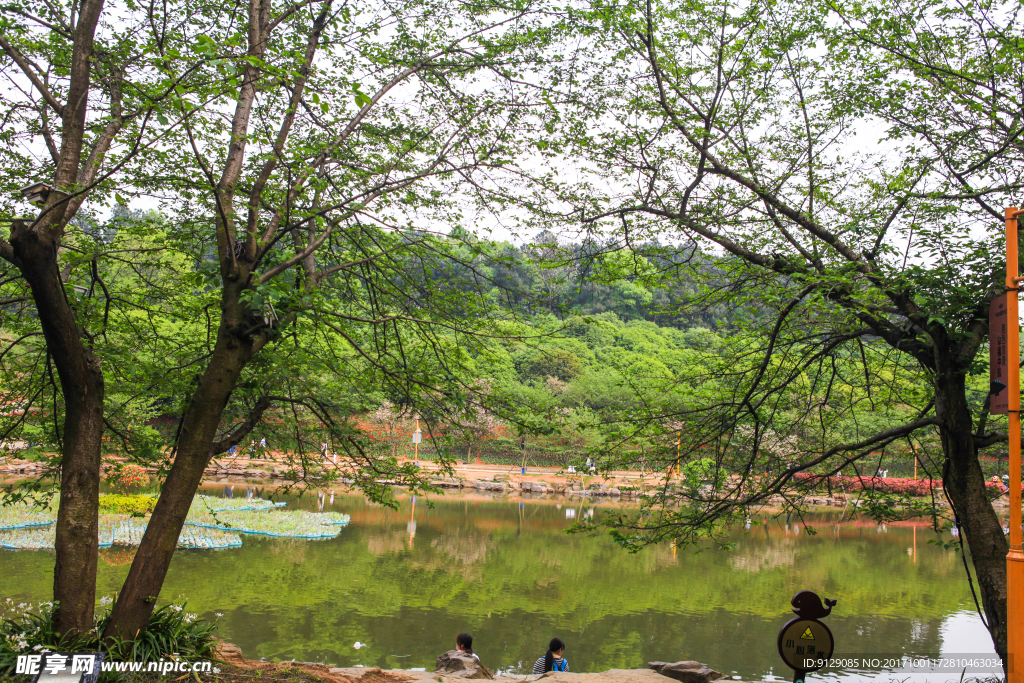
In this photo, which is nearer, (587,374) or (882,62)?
(882,62)

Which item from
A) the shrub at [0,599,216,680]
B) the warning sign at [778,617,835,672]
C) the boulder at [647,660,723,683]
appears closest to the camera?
the warning sign at [778,617,835,672]

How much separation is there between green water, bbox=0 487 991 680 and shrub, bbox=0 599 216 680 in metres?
3.80

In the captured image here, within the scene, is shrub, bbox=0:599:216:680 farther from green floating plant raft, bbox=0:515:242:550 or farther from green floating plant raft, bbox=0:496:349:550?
green floating plant raft, bbox=0:515:242:550

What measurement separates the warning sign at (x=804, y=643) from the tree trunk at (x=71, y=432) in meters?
4.21

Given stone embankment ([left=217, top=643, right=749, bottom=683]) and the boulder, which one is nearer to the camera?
stone embankment ([left=217, top=643, right=749, bottom=683])

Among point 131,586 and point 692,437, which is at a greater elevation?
point 692,437

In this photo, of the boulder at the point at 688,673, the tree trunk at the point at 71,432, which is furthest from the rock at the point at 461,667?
the tree trunk at the point at 71,432

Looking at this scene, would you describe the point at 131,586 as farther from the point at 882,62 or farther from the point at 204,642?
the point at 882,62

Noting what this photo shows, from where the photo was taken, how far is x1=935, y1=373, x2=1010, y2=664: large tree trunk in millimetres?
5039

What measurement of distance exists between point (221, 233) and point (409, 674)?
421cm

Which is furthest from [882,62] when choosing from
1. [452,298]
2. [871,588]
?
[871,588]

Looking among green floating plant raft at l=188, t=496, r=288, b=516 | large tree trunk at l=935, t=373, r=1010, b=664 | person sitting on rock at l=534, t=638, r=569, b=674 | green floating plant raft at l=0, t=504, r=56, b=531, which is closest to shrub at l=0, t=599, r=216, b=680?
person sitting on rock at l=534, t=638, r=569, b=674

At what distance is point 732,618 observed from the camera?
11.3 metres

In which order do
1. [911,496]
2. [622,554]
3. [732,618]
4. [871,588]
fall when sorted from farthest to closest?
[622,554], [871,588], [732,618], [911,496]
